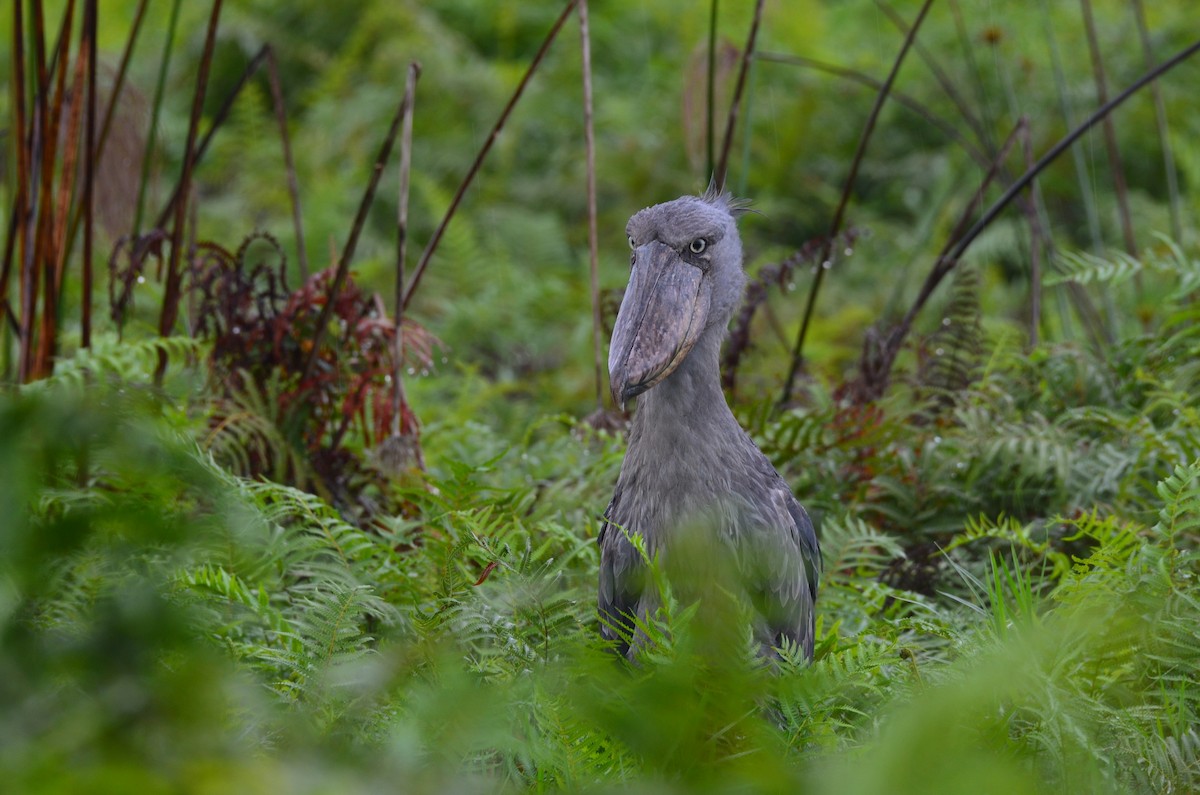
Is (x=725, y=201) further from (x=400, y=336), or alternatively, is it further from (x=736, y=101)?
(x=400, y=336)

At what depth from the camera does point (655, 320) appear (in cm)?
216

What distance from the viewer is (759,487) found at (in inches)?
89.1

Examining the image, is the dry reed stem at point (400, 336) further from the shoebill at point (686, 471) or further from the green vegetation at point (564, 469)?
the shoebill at point (686, 471)

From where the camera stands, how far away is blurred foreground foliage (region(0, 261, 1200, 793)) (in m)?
0.95

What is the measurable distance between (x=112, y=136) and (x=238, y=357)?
922mm

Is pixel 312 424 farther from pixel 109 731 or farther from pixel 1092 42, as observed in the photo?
pixel 1092 42

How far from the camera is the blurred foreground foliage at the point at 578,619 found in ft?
3.13

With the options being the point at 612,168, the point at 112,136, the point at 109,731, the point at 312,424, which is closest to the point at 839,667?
the point at 109,731

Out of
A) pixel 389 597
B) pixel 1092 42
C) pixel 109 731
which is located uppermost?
pixel 1092 42

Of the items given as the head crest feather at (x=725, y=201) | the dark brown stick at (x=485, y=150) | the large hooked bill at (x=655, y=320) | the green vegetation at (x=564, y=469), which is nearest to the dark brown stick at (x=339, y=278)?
the green vegetation at (x=564, y=469)

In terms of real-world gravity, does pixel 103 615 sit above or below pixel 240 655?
above

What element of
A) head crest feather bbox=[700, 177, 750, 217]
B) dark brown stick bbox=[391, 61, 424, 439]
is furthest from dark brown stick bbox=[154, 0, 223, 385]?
head crest feather bbox=[700, 177, 750, 217]

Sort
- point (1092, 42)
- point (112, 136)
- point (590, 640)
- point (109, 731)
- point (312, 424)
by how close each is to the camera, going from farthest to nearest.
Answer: point (1092, 42) < point (112, 136) < point (312, 424) < point (590, 640) < point (109, 731)

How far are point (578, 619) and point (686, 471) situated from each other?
1.53ft
